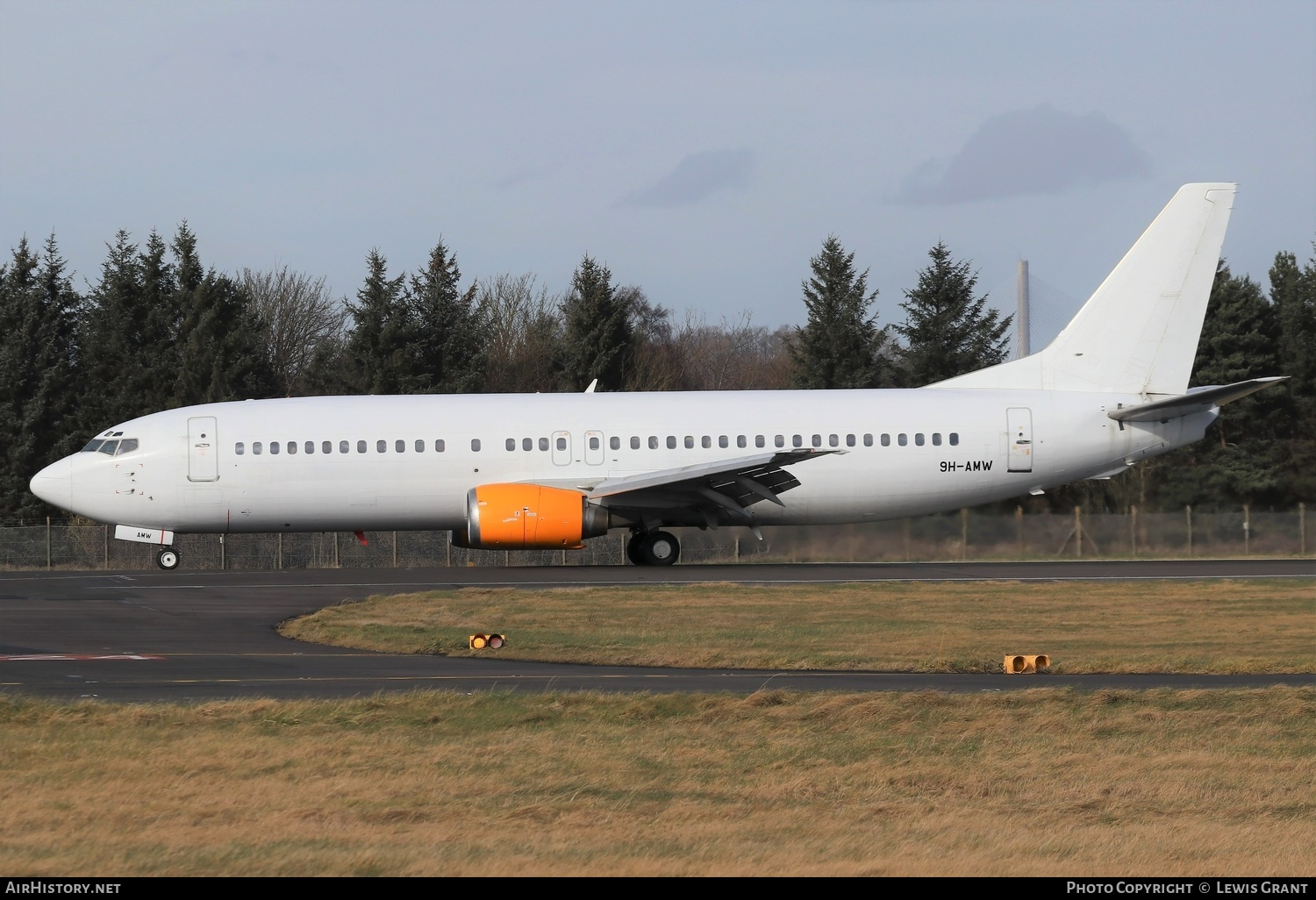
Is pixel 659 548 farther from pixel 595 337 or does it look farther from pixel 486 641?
pixel 595 337

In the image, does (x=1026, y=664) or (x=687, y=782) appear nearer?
(x=687, y=782)

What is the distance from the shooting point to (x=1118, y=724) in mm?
13242

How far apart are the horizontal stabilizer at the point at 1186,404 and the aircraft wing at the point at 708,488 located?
21.8 feet

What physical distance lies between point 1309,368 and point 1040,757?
4421 centimetres

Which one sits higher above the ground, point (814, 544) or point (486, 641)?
point (814, 544)

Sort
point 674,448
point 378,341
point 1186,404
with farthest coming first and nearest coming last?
point 378,341 → point 674,448 → point 1186,404

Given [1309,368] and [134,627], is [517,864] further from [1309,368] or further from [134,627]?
[1309,368]

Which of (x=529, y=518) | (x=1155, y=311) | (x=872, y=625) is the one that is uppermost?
(x=1155, y=311)

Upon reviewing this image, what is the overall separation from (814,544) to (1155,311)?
9353mm

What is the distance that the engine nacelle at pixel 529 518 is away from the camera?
30.8 m

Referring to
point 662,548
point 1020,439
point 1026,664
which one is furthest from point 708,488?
point 1026,664

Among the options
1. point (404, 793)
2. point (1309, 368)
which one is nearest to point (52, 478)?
point (404, 793)

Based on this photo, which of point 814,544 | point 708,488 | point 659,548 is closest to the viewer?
point 708,488

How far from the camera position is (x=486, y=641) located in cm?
1903
